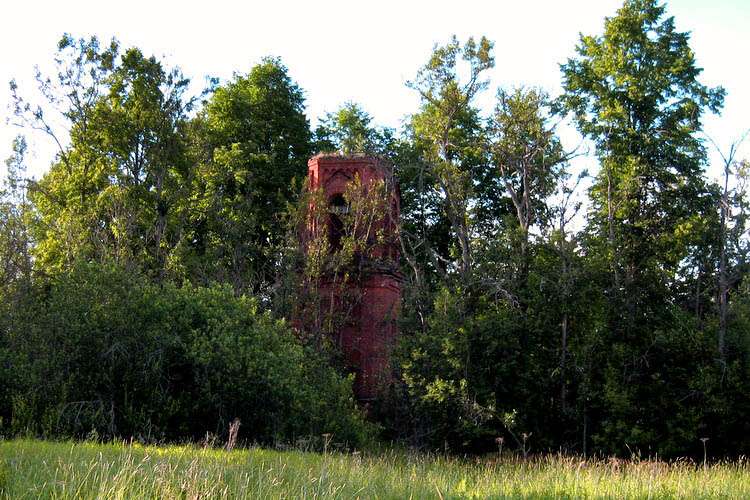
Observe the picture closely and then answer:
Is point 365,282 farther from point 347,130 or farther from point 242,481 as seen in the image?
point 242,481

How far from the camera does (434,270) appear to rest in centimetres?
3378

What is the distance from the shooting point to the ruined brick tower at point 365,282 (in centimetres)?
3008

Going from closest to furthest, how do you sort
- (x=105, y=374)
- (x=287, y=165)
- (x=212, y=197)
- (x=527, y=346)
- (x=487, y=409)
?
(x=105, y=374) < (x=487, y=409) < (x=527, y=346) < (x=212, y=197) < (x=287, y=165)

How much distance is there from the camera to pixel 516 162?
30.6 meters

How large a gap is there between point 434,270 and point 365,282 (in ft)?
13.8

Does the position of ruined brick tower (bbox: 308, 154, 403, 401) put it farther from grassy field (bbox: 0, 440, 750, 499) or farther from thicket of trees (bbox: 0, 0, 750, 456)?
grassy field (bbox: 0, 440, 750, 499)

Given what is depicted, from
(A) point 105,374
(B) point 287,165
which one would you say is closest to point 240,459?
(A) point 105,374

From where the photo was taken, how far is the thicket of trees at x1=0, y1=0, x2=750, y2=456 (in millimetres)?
19875

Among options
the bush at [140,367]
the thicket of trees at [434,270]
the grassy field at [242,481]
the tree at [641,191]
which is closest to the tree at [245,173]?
the thicket of trees at [434,270]

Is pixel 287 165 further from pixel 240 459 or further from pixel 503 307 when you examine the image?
pixel 240 459

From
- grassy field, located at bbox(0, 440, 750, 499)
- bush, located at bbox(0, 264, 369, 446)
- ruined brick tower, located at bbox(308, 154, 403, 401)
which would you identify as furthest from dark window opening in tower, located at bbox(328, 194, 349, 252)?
grassy field, located at bbox(0, 440, 750, 499)

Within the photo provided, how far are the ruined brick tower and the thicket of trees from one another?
859 millimetres

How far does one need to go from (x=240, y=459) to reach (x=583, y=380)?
1613 centimetres

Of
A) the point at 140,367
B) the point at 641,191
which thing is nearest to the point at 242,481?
the point at 140,367
